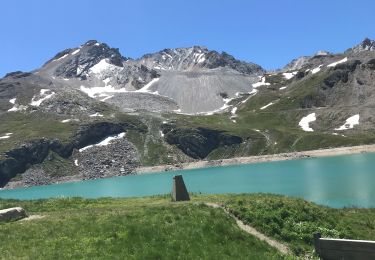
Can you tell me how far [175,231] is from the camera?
2512cm

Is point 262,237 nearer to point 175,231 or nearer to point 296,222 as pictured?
point 296,222

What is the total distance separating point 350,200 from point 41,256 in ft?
154

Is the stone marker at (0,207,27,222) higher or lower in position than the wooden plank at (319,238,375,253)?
higher

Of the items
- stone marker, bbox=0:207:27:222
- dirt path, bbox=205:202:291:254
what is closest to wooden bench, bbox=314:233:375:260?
dirt path, bbox=205:202:291:254

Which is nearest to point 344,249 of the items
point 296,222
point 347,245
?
point 347,245

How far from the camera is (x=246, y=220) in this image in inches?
1192

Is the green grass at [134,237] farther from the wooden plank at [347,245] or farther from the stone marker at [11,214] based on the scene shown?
the wooden plank at [347,245]

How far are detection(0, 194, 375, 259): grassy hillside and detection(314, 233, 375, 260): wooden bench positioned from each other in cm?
191

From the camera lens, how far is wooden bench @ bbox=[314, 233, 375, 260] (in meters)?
21.3

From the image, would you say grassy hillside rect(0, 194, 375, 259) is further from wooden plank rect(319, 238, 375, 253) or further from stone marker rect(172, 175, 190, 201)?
stone marker rect(172, 175, 190, 201)

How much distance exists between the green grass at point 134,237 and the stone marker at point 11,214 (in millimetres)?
1923

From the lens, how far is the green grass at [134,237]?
22.0 m

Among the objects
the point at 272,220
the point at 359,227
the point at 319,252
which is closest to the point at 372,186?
the point at 359,227

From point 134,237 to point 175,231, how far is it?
241 cm
